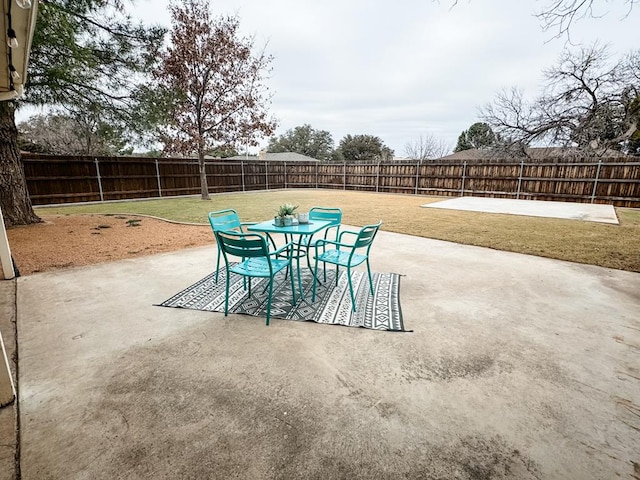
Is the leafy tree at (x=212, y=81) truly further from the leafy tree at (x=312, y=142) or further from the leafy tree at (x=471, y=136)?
the leafy tree at (x=312, y=142)

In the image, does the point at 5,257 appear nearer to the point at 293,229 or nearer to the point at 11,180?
the point at 293,229

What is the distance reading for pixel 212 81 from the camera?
38.4 ft

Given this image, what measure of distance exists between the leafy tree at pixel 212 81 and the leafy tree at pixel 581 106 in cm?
1302

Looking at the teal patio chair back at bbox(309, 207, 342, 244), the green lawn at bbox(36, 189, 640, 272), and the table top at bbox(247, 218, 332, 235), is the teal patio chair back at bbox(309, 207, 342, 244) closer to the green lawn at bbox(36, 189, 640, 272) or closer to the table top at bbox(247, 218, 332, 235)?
the table top at bbox(247, 218, 332, 235)

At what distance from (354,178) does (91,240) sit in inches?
548

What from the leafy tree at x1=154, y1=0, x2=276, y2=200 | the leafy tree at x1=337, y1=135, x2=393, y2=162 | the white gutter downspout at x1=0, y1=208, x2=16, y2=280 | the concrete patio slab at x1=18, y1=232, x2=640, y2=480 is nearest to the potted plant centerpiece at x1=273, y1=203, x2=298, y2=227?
the concrete patio slab at x1=18, y1=232, x2=640, y2=480

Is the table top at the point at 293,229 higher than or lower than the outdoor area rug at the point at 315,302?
higher

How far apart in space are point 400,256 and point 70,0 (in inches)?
298

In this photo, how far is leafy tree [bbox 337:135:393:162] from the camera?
31938mm

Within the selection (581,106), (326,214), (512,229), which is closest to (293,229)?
(326,214)

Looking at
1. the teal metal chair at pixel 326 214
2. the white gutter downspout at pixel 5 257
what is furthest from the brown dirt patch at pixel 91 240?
the teal metal chair at pixel 326 214

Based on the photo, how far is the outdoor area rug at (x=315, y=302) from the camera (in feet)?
8.98

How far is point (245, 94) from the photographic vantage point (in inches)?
486

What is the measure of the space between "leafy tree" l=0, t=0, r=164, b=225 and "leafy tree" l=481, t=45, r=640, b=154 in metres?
17.1
